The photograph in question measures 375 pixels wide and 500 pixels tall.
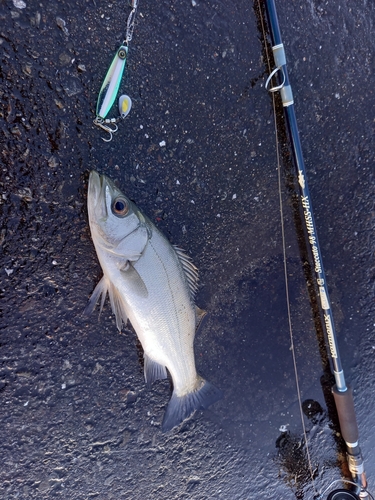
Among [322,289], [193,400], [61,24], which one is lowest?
[193,400]

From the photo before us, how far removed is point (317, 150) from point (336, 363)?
140cm

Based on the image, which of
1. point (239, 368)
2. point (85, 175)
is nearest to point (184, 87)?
point (85, 175)

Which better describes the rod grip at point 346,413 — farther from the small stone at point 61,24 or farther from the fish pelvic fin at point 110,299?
the small stone at point 61,24

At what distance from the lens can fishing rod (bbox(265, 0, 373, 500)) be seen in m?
1.95

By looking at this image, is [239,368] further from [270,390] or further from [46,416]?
[46,416]

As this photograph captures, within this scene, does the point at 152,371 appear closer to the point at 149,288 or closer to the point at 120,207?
the point at 149,288

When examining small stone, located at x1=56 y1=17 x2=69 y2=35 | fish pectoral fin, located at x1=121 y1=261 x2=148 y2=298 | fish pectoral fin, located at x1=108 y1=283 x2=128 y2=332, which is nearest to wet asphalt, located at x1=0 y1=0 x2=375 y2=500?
small stone, located at x1=56 y1=17 x2=69 y2=35

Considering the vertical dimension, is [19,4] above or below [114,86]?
above

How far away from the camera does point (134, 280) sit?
1.77 m

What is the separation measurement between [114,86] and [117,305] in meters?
1.15

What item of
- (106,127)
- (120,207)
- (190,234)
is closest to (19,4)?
(106,127)

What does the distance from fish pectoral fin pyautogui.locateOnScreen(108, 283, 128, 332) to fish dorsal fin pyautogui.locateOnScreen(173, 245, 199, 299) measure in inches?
15.1

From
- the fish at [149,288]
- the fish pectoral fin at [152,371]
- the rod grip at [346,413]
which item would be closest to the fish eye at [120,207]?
the fish at [149,288]

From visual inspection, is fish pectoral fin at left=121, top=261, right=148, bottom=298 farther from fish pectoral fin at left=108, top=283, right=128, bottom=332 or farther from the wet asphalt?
the wet asphalt
